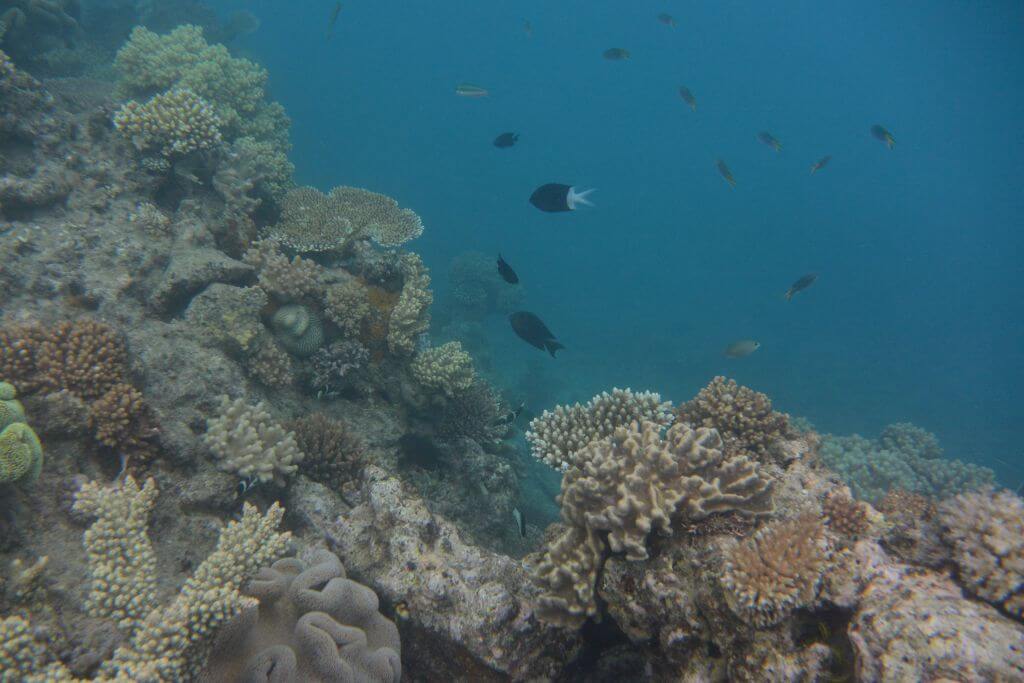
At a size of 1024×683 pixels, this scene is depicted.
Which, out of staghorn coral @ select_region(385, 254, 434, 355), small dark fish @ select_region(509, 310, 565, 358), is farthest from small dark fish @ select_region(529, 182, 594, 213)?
staghorn coral @ select_region(385, 254, 434, 355)

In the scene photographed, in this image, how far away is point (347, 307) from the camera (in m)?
6.82

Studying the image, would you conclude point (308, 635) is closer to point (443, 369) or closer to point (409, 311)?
point (443, 369)

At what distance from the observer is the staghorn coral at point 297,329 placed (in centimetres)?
→ 634

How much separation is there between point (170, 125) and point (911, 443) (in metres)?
19.7

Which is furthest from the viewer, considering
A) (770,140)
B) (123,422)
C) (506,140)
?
(770,140)

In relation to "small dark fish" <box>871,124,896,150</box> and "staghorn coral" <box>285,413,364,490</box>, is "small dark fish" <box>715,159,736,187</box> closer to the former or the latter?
"small dark fish" <box>871,124,896,150</box>

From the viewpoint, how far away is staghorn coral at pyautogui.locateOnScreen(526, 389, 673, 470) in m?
5.07

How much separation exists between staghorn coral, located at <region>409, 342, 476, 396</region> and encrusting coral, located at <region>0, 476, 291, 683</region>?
350 centimetres

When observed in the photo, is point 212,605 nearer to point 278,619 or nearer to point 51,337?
point 278,619

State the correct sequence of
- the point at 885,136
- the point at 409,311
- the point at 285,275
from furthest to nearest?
the point at 885,136
the point at 409,311
the point at 285,275

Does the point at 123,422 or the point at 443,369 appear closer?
the point at 123,422

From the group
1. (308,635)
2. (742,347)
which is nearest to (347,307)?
(308,635)

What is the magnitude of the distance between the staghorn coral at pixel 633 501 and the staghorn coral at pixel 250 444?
294 centimetres

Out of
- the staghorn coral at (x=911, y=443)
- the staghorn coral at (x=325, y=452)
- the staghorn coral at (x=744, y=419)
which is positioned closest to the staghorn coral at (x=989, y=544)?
the staghorn coral at (x=744, y=419)
